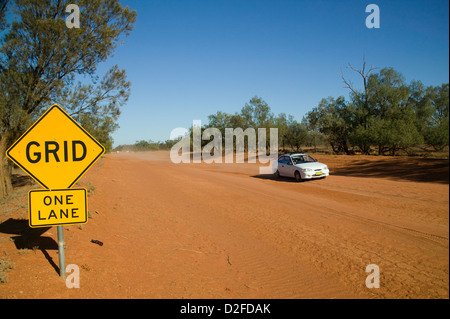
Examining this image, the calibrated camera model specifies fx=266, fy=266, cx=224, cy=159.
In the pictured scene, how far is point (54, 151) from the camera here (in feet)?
12.5

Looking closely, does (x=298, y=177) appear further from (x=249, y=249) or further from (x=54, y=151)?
(x=54, y=151)

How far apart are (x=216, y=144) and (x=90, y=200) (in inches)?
1791

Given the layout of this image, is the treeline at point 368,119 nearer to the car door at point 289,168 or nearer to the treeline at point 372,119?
the treeline at point 372,119

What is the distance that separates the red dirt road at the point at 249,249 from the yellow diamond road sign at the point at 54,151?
4.83 ft

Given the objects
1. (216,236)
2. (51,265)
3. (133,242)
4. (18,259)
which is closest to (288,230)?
(216,236)

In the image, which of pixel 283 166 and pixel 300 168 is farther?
pixel 283 166

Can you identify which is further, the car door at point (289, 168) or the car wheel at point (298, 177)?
the car door at point (289, 168)

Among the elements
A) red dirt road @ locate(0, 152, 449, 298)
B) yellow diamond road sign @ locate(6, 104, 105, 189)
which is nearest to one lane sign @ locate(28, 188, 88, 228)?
yellow diamond road sign @ locate(6, 104, 105, 189)

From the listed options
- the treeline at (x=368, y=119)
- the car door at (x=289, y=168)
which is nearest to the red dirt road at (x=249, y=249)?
the car door at (x=289, y=168)

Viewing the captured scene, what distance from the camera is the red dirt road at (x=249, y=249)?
151 inches

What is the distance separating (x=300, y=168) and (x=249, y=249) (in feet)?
35.3

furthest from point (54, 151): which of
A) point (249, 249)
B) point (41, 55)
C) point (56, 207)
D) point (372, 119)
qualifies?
point (372, 119)
